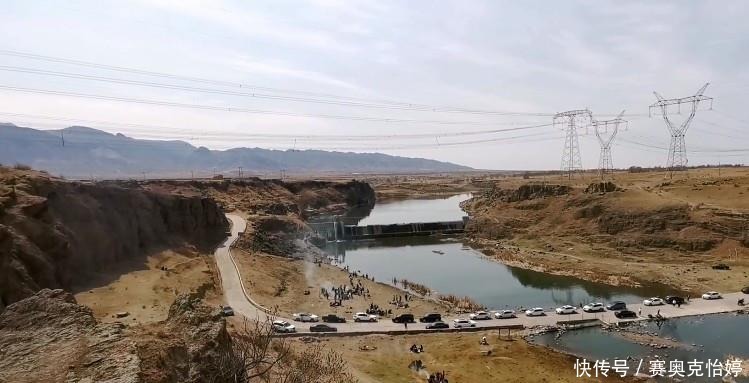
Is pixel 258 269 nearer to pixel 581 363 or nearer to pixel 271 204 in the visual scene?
pixel 581 363

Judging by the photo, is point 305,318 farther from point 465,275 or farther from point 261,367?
point 465,275

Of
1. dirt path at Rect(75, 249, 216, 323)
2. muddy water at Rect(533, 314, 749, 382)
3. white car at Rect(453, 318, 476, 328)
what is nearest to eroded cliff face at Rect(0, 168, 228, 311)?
dirt path at Rect(75, 249, 216, 323)

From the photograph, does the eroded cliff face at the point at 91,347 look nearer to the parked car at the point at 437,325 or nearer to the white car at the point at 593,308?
the parked car at the point at 437,325

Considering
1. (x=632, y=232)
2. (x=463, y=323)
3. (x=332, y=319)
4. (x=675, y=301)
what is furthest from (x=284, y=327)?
(x=632, y=232)

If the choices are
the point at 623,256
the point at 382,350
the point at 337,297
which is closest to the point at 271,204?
the point at 337,297

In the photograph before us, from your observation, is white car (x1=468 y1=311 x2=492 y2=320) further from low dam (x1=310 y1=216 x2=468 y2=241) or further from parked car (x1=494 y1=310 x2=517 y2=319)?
low dam (x1=310 y1=216 x2=468 y2=241)

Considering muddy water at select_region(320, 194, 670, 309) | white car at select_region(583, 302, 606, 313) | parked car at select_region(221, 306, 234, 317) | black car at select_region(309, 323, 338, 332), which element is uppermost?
parked car at select_region(221, 306, 234, 317)
